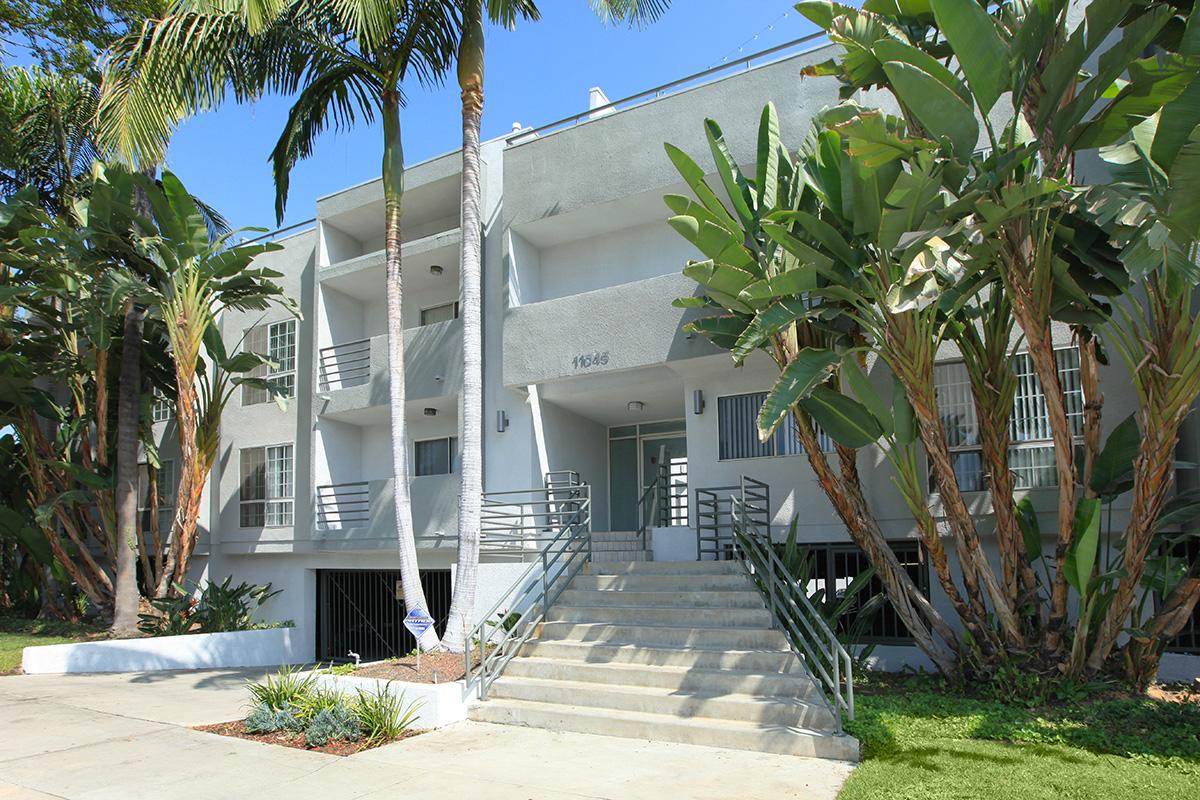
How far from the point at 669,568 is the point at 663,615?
1.10 m

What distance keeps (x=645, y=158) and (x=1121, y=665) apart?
999cm

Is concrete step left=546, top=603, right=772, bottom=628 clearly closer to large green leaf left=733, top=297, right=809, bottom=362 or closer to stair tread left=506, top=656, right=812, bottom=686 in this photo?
stair tread left=506, top=656, right=812, bottom=686

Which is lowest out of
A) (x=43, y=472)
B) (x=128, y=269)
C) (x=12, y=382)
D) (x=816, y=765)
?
(x=816, y=765)

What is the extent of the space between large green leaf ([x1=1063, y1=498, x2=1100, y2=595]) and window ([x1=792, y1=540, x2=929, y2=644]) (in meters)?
3.30

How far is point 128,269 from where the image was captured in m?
16.5

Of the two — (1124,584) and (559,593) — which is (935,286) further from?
(559,593)

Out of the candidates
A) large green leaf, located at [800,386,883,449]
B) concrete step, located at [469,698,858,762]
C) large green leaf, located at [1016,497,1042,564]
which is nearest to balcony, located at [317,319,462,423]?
concrete step, located at [469,698,858,762]

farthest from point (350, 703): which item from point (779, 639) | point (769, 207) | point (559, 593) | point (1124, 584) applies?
point (1124, 584)

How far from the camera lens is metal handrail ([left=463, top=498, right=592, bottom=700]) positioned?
1058cm

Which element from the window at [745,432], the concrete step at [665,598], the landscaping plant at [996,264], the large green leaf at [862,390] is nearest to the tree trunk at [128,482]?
the concrete step at [665,598]

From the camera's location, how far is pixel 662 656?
34.1ft

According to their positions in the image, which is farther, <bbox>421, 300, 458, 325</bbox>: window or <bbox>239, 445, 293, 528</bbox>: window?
<bbox>239, 445, 293, 528</bbox>: window

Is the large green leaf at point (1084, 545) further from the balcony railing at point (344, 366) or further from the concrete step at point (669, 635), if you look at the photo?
the balcony railing at point (344, 366)

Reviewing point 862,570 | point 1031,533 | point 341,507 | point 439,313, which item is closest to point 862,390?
point 1031,533
